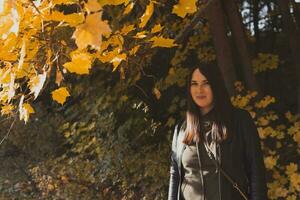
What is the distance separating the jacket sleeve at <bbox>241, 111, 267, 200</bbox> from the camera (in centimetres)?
242

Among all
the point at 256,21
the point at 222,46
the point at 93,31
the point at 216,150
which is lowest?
the point at 216,150

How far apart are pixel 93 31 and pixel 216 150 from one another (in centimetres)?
136

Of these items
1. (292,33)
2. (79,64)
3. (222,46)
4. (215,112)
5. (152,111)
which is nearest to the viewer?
(79,64)

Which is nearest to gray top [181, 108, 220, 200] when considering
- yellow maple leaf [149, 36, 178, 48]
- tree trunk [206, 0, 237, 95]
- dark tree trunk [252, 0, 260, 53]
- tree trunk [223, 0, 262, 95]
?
yellow maple leaf [149, 36, 178, 48]

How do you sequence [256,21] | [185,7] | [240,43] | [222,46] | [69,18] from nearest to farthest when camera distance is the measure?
[69,18] < [185,7] < [222,46] < [240,43] < [256,21]

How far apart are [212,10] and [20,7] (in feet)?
10.4

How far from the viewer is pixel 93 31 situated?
1.24 metres

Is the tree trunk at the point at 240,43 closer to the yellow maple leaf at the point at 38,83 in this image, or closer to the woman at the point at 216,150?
the woman at the point at 216,150

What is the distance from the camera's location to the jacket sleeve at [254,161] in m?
2.42

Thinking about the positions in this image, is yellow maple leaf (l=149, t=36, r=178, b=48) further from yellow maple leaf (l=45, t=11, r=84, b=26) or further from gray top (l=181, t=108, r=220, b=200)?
gray top (l=181, t=108, r=220, b=200)

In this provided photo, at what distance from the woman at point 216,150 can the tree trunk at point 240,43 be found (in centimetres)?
193

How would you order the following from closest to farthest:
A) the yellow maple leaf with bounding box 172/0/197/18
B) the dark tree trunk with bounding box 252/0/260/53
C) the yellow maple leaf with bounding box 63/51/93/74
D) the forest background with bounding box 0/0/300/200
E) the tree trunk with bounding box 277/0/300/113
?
the yellow maple leaf with bounding box 63/51/93/74, the yellow maple leaf with bounding box 172/0/197/18, the forest background with bounding box 0/0/300/200, the tree trunk with bounding box 277/0/300/113, the dark tree trunk with bounding box 252/0/260/53

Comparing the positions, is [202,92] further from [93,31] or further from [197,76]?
[93,31]

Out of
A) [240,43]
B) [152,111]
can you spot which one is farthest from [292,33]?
[152,111]
